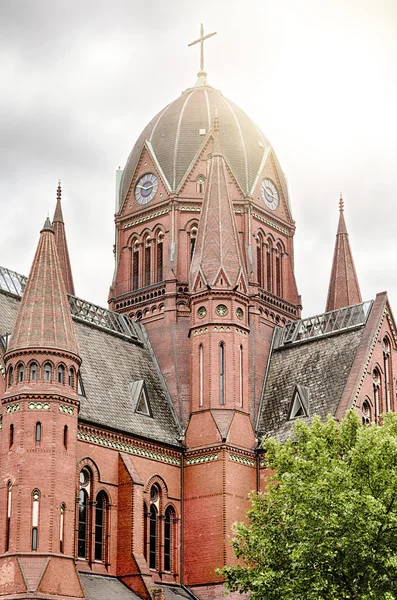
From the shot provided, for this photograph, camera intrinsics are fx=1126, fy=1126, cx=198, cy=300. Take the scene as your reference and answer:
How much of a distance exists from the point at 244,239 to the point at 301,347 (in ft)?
29.3

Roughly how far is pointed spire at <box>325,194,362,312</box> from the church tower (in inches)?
164

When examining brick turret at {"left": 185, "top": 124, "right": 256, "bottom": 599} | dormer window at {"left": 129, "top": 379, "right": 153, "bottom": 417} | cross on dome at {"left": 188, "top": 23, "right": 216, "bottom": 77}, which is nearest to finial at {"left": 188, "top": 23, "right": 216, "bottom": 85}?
cross on dome at {"left": 188, "top": 23, "right": 216, "bottom": 77}

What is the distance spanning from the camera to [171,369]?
225ft

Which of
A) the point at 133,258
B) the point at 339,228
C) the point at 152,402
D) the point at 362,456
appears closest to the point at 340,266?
the point at 339,228

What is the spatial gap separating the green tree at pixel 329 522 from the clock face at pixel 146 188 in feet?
101

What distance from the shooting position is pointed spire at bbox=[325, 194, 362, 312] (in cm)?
7975

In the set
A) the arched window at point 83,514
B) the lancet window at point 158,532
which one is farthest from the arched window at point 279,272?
the arched window at point 83,514

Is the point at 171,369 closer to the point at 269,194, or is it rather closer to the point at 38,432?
the point at 269,194

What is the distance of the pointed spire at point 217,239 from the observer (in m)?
66.2

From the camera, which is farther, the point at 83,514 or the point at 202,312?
the point at 202,312

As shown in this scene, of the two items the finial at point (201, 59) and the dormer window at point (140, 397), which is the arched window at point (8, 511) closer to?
the dormer window at point (140, 397)

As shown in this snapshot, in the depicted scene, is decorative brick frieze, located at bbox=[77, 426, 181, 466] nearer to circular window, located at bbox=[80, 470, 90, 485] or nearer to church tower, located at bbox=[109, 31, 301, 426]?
circular window, located at bbox=[80, 470, 90, 485]

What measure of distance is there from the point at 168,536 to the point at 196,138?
92.7ft

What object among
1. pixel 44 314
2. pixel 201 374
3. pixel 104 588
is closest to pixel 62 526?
pixel 104 588
